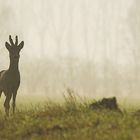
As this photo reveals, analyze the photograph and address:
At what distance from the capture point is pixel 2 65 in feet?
192

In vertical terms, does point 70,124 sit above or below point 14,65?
below

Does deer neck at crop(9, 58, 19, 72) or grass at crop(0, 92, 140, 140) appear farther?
deer neck at crop(9, 58, 19, 72)

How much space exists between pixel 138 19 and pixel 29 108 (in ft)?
129

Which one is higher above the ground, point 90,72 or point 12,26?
point 12,26

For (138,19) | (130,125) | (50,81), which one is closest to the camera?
(130,125)

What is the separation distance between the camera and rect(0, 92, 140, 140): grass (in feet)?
39.6

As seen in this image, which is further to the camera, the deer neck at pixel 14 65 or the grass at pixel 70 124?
the deer neck at pixel 14 65

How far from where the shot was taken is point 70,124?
13.6m

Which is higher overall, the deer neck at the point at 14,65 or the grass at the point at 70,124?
the deer neck at the point at 14,65

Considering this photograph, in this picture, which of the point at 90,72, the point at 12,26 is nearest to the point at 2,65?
the point at 12,26

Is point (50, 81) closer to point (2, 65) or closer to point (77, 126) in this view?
point (2, 65)

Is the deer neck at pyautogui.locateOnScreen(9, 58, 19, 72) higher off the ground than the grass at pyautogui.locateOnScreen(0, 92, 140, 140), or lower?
higher

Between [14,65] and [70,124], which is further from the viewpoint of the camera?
[14,65]

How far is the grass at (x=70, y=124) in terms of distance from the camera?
12.1 meters
